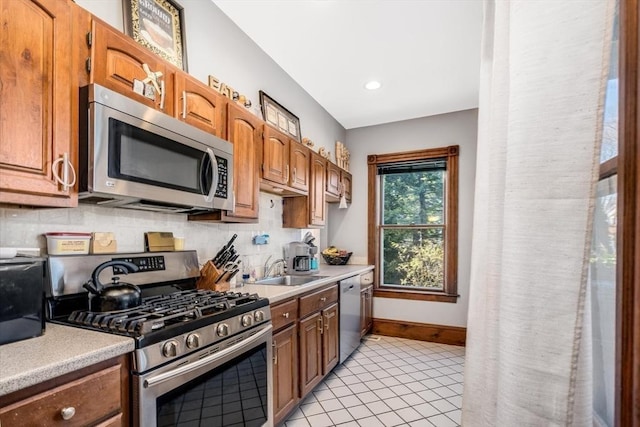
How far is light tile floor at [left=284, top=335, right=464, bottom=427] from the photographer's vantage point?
7.39ft

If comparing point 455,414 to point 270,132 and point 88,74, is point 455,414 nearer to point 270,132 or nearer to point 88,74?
point 270,132

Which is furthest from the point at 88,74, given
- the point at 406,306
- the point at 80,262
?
the point at 406,306

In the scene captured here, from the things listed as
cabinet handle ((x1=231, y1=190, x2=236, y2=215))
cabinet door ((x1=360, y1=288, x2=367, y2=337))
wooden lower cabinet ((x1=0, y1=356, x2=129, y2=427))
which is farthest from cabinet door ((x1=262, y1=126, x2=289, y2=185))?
cabinet door ((x1=360, y1=288, x2=367, y2=337))

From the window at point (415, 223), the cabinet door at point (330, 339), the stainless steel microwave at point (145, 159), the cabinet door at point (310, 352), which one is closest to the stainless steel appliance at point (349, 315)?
the cabinet door at point (330, 339)

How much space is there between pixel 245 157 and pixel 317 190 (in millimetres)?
1275

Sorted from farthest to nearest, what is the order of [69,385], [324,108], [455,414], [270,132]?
[324,108]
[270,132]
[455,414]
[69,385]

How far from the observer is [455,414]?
7.66ft

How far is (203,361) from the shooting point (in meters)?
1.35

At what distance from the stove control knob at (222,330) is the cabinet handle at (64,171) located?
2.65 ft

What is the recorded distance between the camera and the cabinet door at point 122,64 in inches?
53.0

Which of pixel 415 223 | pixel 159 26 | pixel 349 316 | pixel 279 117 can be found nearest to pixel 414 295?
pixel 415 223

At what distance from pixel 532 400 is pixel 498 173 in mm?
401

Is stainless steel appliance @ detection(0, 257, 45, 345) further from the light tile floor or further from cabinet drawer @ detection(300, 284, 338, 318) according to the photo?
the light tile floor

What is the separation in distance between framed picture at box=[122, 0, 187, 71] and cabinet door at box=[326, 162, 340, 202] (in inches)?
78.5
